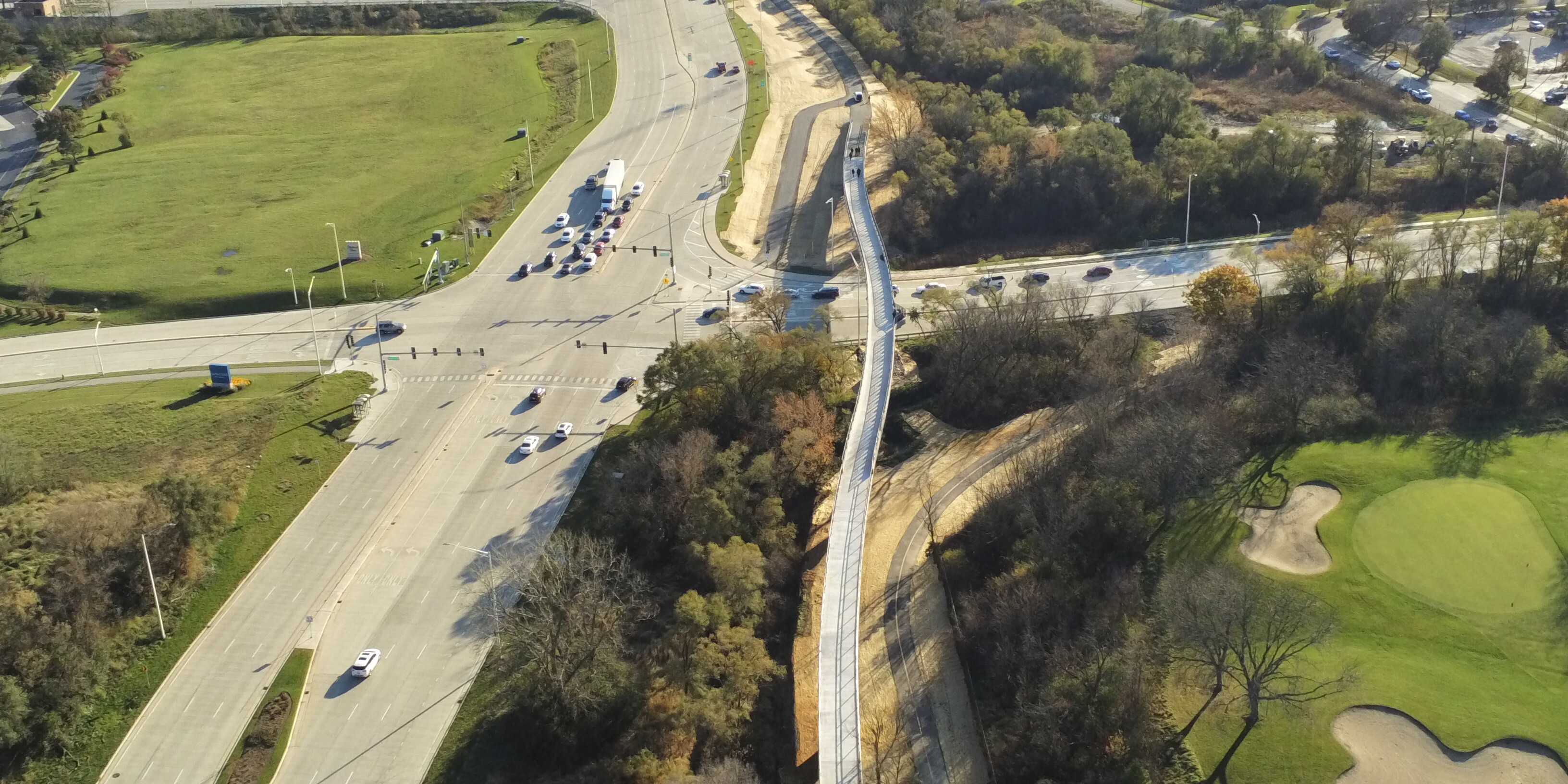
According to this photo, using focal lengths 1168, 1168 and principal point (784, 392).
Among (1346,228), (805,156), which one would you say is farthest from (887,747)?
(805,156)

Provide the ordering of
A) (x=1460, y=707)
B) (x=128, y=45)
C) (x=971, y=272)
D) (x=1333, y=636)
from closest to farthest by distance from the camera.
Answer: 1. (x=1460, y=707)
2. (x=1333, y=636)
3. (x=971, y=272)
4. (x=128, y=45)

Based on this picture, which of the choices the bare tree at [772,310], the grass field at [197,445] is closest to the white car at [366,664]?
the grass field at [197,445]

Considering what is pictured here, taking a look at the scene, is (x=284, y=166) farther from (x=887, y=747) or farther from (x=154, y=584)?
(x=887, y=747)

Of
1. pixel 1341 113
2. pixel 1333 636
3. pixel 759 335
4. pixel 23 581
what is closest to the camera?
pixel 1333 636

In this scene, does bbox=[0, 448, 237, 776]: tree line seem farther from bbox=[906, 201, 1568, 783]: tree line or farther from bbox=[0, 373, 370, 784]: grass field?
bbox=[906, 201, 1568, 783]: tree line

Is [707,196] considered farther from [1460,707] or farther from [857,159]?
[1460,707]

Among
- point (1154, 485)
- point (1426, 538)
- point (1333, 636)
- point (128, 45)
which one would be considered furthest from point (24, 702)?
point (128, 45)
